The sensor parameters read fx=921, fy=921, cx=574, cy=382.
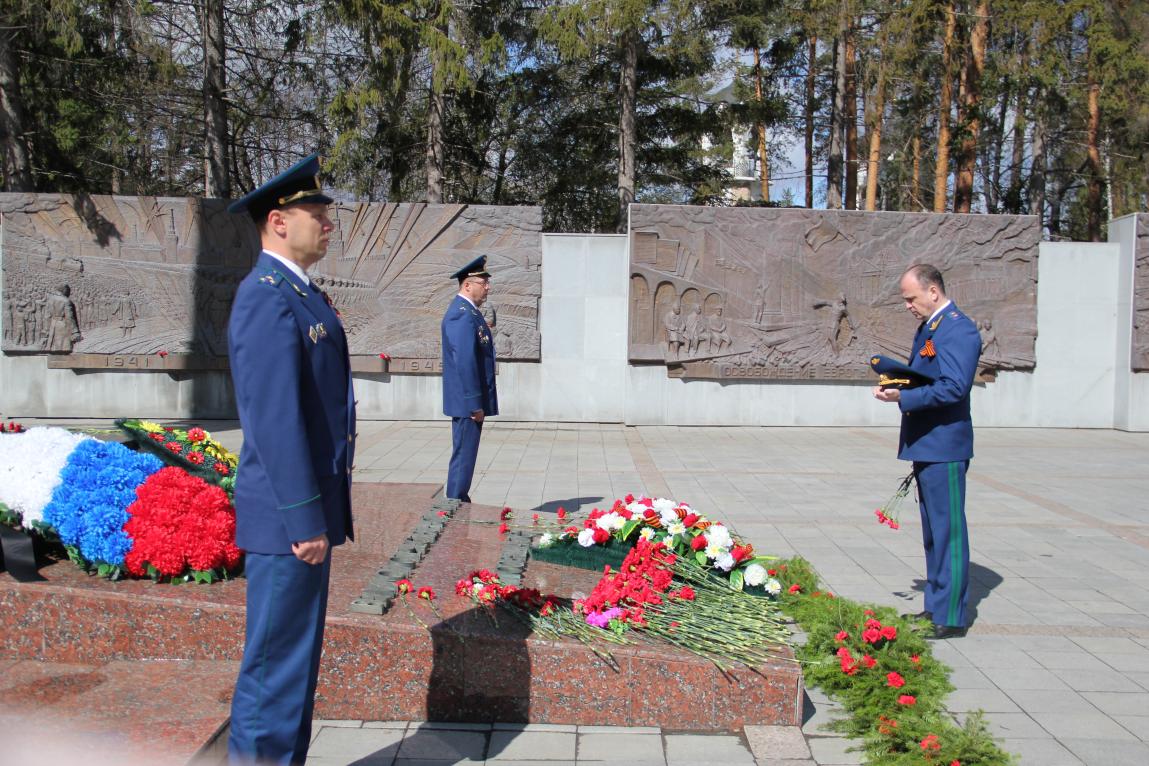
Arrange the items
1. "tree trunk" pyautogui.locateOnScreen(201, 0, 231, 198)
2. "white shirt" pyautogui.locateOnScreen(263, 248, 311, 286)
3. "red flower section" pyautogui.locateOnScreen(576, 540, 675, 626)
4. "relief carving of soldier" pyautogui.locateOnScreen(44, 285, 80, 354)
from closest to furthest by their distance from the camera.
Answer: "white shirt" pyautogui.locateOnScreen(263, 248, 311, 286) < "red flower section" pyautogui.locateOnScreen(576, 540, 675, 626) < "relief carving of soldier" pyautogui.locateOnScreen(44, 285, 80, 354) < "tree trunk" pyautogui.locateOnScreen(201, 0, 231, 198)

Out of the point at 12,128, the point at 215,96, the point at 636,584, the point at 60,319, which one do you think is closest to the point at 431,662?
the point at 636,584

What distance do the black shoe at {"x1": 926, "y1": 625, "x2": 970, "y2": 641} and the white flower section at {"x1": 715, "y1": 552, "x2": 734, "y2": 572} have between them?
1.02 metres

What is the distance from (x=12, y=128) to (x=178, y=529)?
11.6 metres

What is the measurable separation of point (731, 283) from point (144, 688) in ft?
30.0

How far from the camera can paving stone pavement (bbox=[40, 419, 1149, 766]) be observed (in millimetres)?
2988

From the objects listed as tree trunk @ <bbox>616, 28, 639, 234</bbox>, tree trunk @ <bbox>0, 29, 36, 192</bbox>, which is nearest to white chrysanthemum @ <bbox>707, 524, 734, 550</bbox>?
tree trunk @ <bbox>616, 28, 639, 234</bbox>

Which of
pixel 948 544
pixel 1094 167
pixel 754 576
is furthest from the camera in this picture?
pixel 1094 167

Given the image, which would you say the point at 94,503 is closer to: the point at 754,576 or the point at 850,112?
the point at 754,576

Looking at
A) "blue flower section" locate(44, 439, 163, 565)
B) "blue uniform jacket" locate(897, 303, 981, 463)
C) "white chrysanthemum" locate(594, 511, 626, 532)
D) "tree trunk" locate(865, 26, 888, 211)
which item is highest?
"tree trunk" locate(865, 26, 888, 211)

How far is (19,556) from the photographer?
314cm

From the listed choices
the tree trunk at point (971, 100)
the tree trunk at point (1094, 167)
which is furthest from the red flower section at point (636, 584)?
the tree trunk at point (1094, 167)

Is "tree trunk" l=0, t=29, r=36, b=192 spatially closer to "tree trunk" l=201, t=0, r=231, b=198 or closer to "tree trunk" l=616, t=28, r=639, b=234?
"tree trunk" l=201, t=0, r=231, b=198

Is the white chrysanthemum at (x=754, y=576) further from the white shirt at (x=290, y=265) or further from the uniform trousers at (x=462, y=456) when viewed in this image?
the white shirt at (x=290, y=265)

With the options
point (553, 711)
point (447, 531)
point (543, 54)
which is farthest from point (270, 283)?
point (543, 54)
